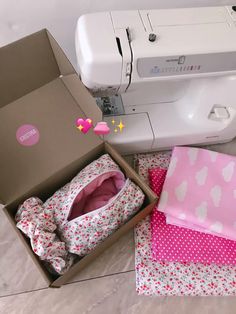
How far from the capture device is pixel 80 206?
0.99 m

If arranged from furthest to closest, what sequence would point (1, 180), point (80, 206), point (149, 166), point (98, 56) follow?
point (149, 166)
point (80, 206)
point (1, 180)
point (98, 56)

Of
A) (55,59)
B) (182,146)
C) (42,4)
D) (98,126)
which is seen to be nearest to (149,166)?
(182,146)

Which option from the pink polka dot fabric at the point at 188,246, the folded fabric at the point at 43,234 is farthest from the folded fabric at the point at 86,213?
the pink polka dot fabric at the point at 188,246

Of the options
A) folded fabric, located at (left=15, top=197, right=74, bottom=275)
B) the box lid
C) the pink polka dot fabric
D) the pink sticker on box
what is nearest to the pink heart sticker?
the box lid

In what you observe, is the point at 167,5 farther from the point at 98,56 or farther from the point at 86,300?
the point at 86,300

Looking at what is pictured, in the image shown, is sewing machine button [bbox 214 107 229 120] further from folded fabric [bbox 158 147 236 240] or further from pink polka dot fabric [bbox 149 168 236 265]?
pink polka dot fabric [bbox 149 168 236 265]

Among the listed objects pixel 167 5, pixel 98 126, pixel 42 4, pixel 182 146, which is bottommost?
pixel 182 146

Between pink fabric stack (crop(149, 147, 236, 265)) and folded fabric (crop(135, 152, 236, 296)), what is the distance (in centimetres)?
2

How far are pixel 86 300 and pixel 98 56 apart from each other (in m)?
0.64

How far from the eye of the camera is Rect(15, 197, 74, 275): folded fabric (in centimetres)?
83

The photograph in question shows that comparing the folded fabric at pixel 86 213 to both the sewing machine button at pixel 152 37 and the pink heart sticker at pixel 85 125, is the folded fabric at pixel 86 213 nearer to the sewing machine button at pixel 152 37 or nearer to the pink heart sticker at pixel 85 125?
the pink heart sticker at pixel 85 125

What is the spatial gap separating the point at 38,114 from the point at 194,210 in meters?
0.52

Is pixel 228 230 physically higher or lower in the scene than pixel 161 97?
lower

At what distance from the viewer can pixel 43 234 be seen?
2.75ft
